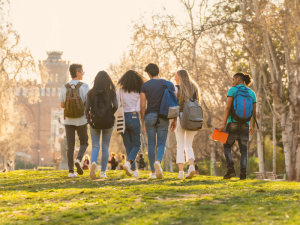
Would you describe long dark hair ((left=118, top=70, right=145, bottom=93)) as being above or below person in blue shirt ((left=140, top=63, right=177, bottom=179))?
above

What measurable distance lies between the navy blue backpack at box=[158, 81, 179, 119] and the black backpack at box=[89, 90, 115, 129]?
3.00ft

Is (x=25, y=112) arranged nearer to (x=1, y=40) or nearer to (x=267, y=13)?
(x=1, y=40)

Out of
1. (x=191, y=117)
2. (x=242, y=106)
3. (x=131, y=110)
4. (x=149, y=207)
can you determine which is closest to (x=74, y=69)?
(x=131, y=110)

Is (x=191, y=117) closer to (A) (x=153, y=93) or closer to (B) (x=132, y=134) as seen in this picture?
(A) (x=153, y=93)

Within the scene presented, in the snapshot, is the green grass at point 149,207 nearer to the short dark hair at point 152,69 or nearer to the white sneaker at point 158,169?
the white sneaker at point 158,169

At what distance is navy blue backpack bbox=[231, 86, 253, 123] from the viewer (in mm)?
7547

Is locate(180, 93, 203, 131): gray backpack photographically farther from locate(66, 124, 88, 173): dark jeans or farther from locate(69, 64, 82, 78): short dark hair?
locate(69, 64, 82, 78): short dark hair

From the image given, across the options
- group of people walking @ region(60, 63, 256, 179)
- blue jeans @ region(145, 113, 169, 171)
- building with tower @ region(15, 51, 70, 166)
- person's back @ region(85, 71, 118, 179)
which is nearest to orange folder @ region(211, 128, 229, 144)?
group of people walking @ region(60, 63, 256, 179)

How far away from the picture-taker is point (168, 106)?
24.2ft

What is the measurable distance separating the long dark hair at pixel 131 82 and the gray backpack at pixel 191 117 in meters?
0.96

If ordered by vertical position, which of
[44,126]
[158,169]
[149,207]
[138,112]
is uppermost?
[44,126]

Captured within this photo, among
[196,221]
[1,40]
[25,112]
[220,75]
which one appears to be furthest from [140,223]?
[25,112]

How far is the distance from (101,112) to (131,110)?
0.56 meters

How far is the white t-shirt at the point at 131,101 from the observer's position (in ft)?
25.2
